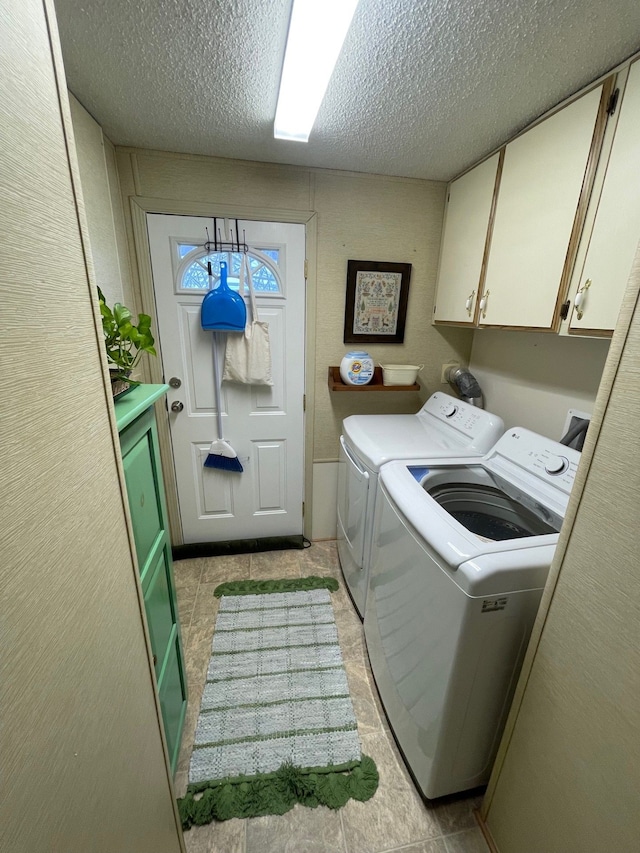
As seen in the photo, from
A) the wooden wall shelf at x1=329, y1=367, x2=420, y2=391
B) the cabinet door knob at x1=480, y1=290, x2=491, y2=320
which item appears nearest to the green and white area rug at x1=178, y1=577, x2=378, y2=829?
the wooden wall shelf at x1=329, y1=367, x2=420, y2=391

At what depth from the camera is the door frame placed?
1.79 m

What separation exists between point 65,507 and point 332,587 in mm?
1897

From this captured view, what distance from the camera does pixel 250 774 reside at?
126 centimetres

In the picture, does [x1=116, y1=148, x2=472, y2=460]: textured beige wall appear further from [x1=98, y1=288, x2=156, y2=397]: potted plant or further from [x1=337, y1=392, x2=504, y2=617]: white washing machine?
[x1=98, y1=288, x2=156, y2=397]: potted plant

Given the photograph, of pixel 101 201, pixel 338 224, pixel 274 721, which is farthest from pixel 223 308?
pixel 274 721

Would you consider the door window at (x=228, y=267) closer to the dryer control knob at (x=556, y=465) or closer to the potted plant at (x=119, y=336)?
the potted plant at (x=119, y=336)

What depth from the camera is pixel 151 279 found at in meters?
1.88

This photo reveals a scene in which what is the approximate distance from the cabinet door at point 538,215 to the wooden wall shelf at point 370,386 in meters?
0.65

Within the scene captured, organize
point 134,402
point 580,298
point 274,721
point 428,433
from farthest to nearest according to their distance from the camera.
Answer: point 428,433, point 274,721, point 580,298, point 134,402

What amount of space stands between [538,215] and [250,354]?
1478 millimetres

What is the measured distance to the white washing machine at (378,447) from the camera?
158 centimetres

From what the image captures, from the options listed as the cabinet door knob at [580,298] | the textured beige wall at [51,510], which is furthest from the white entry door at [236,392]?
the textured beige wall at [51,510]

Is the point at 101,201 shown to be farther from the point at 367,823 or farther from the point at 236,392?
the point at 367,823

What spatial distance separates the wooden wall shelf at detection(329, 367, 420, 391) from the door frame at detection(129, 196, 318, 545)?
0.13 metres
